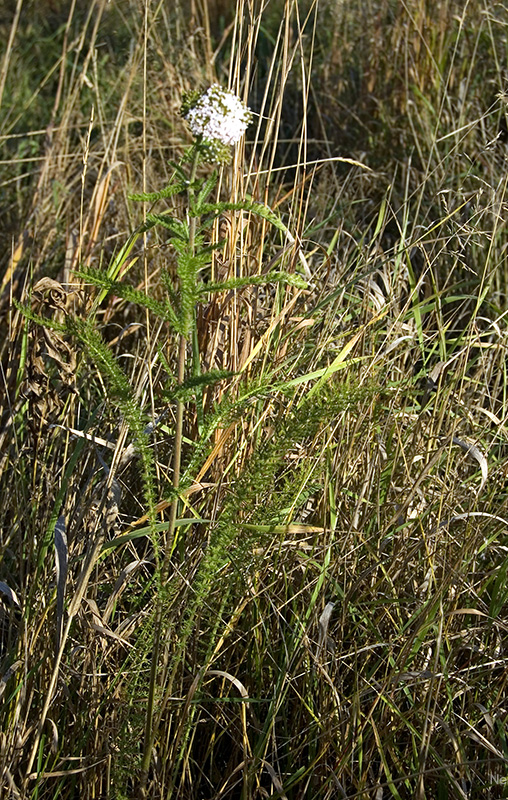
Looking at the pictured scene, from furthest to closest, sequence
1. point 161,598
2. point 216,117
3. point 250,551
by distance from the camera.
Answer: point 250,551 < point 161,598 < point 216,117

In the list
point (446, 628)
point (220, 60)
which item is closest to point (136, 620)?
point (446, 628)

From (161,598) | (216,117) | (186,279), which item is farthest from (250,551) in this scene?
(216,117)

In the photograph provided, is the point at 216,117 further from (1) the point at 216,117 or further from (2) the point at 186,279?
(2) the point at 186,279

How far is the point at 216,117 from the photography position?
3.19 feet

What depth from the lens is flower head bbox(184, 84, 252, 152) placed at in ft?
3.20

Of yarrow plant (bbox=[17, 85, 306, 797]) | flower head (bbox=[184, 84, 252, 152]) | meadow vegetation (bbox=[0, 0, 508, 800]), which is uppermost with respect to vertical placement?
flower head (bbox=[184, 84, 252, 152])

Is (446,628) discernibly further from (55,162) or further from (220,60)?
(220,60)

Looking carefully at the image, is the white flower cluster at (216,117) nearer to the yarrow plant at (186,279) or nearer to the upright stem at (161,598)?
the yarrow plant at (186,279)

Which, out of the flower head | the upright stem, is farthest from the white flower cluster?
the upright stem

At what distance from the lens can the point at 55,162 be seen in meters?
2.98

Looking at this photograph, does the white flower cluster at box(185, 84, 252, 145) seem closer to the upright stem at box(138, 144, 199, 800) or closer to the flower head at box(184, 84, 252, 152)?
the flower head at box(184, 84, 252, 152)

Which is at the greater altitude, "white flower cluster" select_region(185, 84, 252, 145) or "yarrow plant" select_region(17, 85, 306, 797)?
"white flower cluster" select_region(185, 84, 252, 145)

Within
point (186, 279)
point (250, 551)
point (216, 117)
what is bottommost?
point (250, 551)

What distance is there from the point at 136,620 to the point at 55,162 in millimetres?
2031
